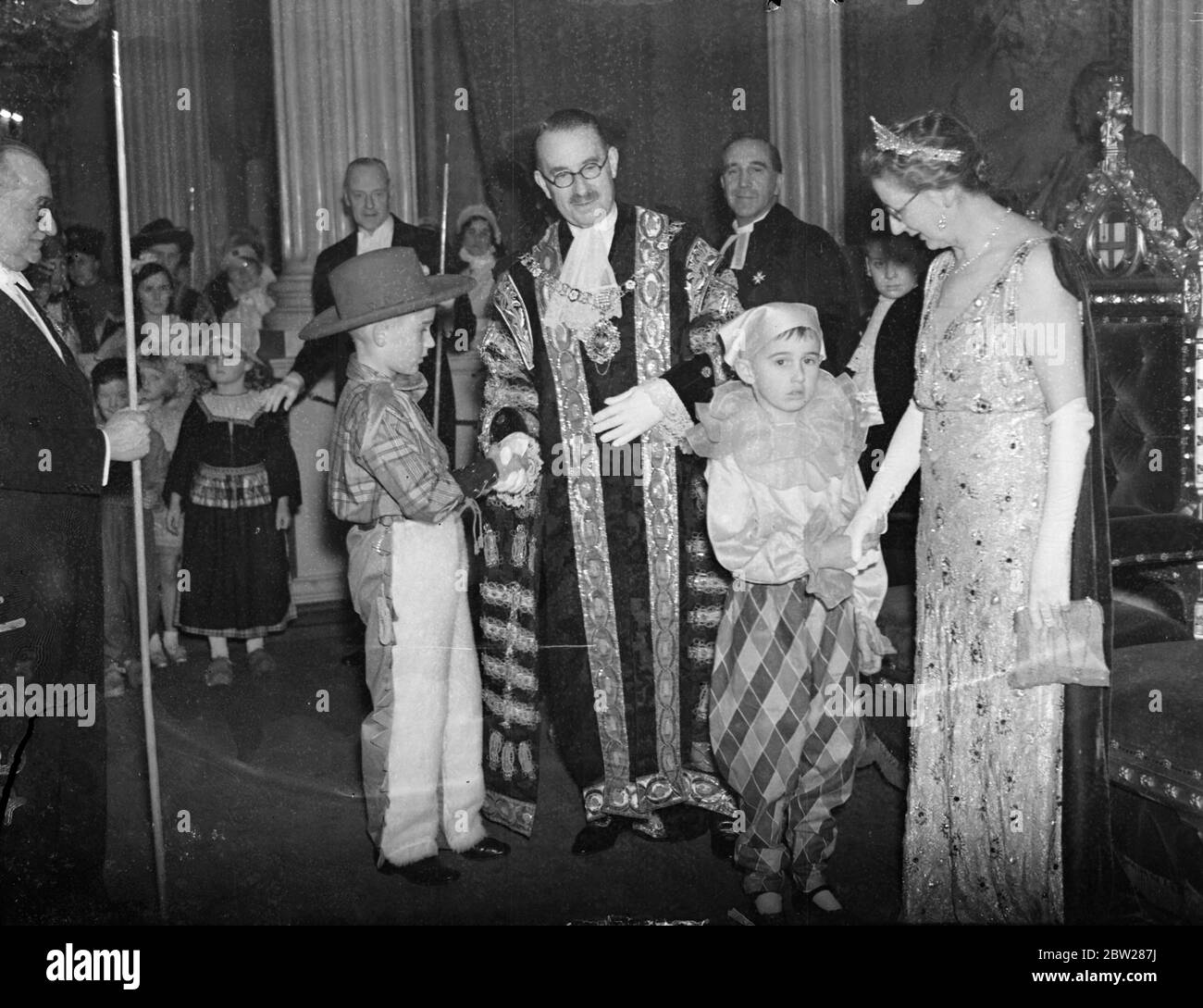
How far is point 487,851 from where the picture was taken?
12.2 ft

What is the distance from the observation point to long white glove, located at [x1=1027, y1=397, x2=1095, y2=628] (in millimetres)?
3217

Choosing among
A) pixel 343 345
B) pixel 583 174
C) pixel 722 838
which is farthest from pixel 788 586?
pixel 343 345

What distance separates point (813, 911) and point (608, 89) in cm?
229

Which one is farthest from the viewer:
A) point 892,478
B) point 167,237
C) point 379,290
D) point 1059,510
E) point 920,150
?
point 167,237

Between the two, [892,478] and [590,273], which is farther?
[590,273]

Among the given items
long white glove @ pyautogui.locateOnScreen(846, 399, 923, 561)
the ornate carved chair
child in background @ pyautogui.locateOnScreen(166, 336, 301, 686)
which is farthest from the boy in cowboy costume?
the ornate carved chair

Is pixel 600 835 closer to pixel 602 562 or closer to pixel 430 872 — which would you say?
pixel 430 872
